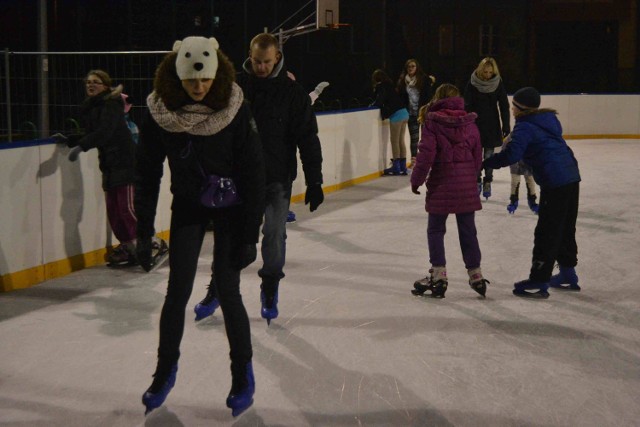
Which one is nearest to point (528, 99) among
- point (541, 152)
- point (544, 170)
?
point (541, 152)

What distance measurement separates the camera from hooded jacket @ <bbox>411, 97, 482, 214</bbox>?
5.72 m

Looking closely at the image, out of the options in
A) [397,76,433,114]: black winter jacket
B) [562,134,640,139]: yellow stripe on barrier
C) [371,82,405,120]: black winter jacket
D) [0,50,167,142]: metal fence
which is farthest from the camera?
[562,134,640,139]: yellow stripe on barrier

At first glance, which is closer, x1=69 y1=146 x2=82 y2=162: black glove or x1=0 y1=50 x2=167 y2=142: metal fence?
x1=69 y1=146 x2=82 y2=162: black glove

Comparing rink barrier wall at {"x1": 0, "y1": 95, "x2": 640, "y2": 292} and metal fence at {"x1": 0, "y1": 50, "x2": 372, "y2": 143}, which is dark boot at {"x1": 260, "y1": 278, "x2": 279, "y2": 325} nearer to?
rink barrier wall at {"x1": 0, "y1": 95, "x2": 640, "y2": 292}

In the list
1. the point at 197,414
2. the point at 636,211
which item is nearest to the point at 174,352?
the point at 197,414

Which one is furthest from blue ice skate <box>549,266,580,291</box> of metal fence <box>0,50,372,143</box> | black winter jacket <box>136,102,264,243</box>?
metal fence <box>0,50,372,143</box>

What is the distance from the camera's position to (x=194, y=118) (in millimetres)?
3568

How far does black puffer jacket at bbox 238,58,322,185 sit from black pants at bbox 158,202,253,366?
1213 millimetres

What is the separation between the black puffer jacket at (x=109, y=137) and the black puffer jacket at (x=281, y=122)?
6.70 ft

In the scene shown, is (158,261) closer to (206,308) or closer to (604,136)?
(206,308)

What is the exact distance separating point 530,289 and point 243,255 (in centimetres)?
278

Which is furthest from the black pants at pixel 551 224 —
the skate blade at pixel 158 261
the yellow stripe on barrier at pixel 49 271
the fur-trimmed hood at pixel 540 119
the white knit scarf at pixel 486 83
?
the white knit scarf at pixel 486 83

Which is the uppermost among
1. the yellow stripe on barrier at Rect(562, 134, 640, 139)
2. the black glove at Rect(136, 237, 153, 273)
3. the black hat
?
the black hat

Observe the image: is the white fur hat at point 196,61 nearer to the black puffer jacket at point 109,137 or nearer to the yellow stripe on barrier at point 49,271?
the yellow stripe on barrier at point 49,271
